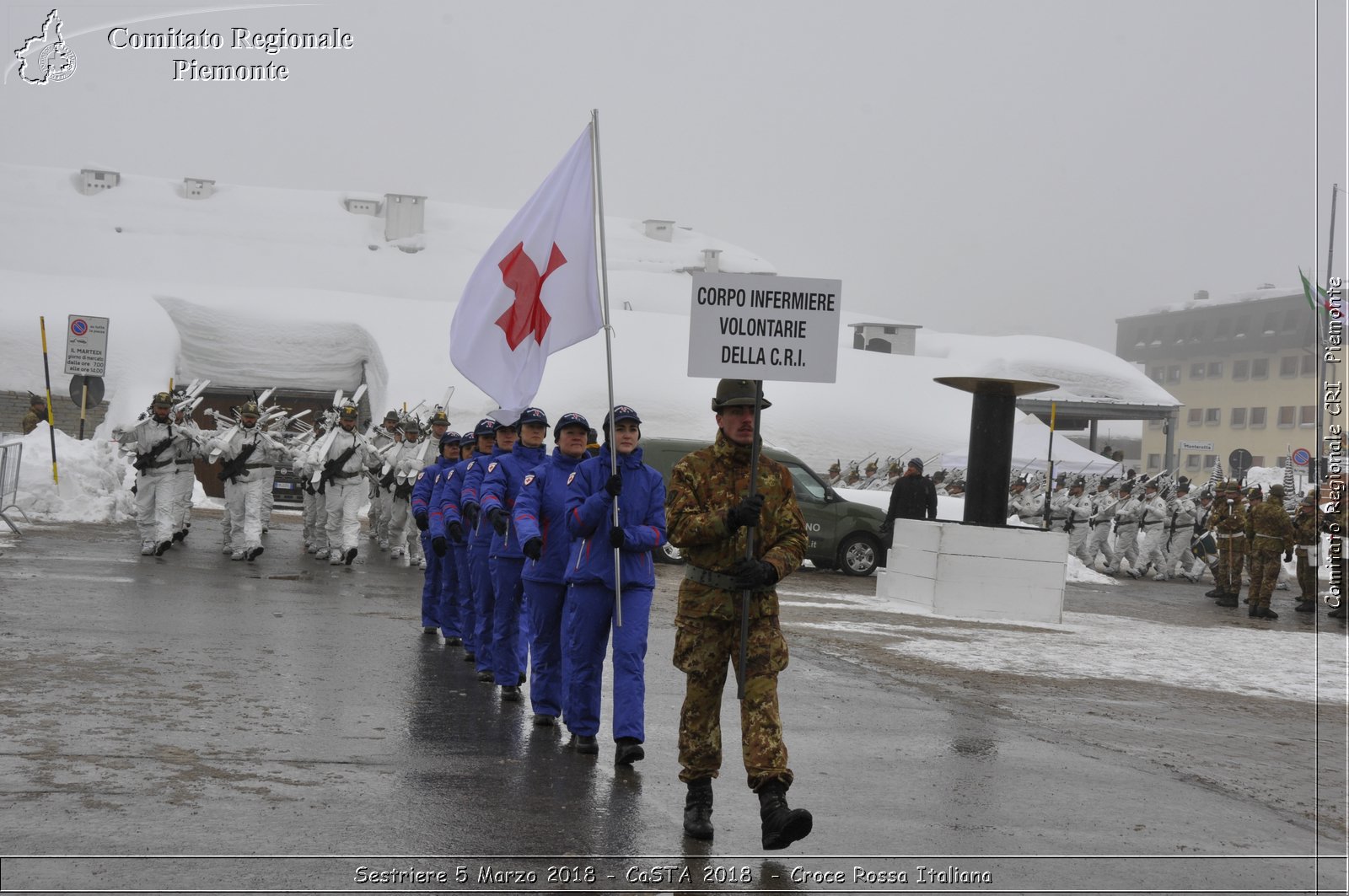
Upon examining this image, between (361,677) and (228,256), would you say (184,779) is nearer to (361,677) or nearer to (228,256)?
(361,677)

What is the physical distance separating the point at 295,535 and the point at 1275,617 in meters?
15.6

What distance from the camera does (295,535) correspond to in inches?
976

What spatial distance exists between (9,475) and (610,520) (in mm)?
16515

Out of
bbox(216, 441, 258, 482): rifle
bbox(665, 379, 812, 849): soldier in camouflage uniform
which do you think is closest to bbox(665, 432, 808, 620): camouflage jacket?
bbox(665, 379, 812, 849): soldier in camouflage uniform

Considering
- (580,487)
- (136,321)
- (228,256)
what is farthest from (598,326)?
(228,256)

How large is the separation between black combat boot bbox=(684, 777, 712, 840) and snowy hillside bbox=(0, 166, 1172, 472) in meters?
32.2

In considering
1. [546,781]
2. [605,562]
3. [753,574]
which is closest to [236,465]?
[605,562]

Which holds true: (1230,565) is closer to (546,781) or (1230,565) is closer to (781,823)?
(546,781)

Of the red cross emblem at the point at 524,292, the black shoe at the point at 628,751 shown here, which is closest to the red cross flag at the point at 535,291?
the red cross emblem at the point at 524,292

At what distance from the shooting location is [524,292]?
8.39m

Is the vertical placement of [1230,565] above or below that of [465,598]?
above

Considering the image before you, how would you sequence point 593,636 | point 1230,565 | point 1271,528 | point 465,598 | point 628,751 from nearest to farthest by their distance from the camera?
point 628,751 → point 593,636 → point 465,598 → point 1271,528 → point 1230,565

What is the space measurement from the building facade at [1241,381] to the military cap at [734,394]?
214 feet

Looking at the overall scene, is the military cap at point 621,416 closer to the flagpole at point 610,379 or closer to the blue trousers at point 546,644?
the flagpole at point 610,379
